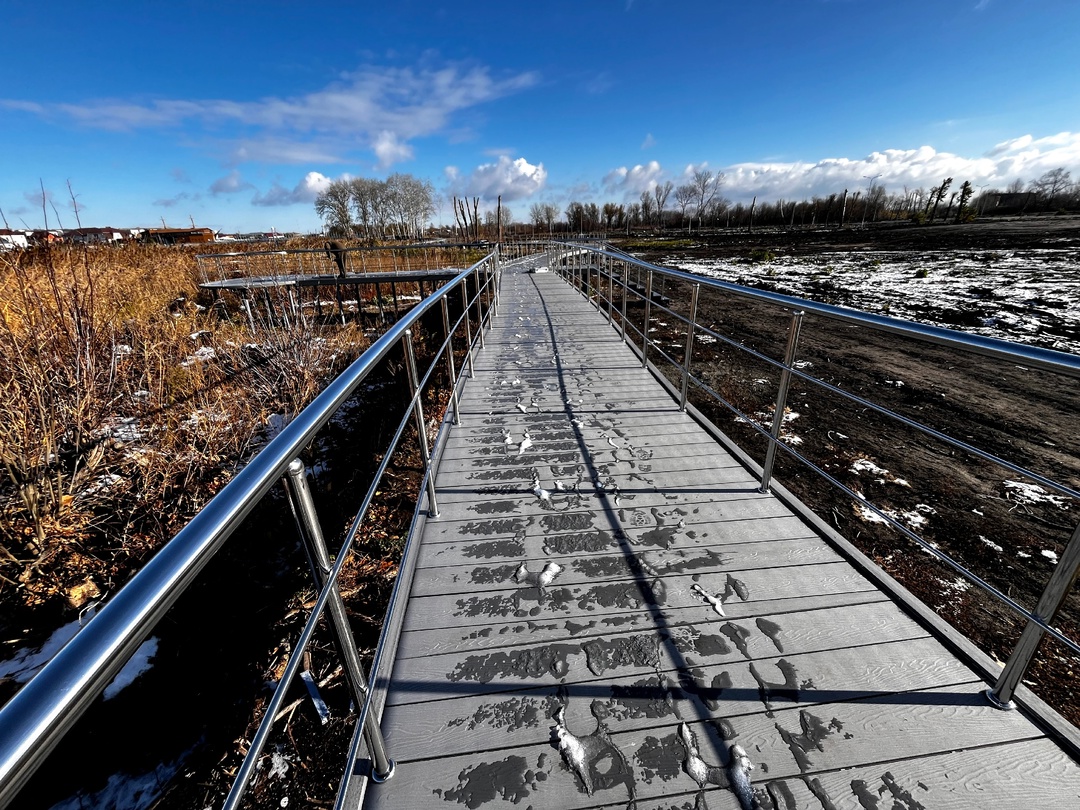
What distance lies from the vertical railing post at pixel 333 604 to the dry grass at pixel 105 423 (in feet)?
10.7

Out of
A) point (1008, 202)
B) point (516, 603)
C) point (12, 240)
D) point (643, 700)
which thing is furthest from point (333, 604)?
point (1008, 202)

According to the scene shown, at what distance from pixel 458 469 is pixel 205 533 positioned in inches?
82.4

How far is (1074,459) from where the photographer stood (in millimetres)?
5043

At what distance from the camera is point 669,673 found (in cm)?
150

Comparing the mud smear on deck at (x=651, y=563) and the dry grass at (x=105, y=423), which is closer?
the mud smear on deck at (x=651, y=563)

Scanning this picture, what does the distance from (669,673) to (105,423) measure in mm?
4976

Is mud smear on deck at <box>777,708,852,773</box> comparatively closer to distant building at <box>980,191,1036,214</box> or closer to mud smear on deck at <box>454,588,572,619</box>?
mud smear on deck at <box>454,588,572,619</box>

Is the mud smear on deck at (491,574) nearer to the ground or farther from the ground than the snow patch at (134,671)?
farther from the ground

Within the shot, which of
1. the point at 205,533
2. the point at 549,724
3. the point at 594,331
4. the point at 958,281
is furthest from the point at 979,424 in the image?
the point at 958,281

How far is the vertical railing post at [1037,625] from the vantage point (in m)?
1.19

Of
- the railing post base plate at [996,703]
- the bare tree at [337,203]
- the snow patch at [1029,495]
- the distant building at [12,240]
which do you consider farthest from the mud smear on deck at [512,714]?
the bare tree at [337,203]

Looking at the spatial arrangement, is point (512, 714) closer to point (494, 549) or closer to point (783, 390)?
point (494, 549)

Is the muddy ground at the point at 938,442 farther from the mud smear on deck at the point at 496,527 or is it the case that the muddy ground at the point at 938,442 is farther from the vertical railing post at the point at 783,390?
the mud smear on deck at the point at 496,527

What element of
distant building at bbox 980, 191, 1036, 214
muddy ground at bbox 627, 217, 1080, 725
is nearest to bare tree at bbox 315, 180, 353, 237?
muddy ground at bbox 627, 217, 1080, 725
